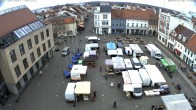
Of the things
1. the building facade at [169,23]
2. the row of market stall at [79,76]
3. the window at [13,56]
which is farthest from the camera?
the building facade at [169,23]

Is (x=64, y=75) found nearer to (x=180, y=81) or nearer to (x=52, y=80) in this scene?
(x=52, y=80)

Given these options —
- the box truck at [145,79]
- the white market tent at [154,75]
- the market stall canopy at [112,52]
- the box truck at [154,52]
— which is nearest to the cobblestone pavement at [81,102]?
the box truck at [145,79]

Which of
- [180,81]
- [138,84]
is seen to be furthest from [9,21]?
[180,81]

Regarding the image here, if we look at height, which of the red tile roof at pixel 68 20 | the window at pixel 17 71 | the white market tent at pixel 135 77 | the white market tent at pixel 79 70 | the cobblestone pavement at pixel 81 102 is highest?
the red tile roof at pixel 68 20

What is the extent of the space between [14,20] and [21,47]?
8337mm

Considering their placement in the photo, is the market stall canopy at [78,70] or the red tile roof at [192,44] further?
the red tile roof at [192,44]

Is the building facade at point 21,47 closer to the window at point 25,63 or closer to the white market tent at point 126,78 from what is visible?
the window at point 25,63

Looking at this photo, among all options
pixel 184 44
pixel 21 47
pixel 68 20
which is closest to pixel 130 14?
pixel 68 20

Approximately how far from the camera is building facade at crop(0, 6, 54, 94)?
37156 millimetres

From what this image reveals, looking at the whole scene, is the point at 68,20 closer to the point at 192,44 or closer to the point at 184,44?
the point at 184,44

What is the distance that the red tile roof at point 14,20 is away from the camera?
133 ft

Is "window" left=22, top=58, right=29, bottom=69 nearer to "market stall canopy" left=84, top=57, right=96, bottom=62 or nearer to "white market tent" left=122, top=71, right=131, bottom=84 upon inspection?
"market stall canopy" left=84, top=57, right=96, bottom=62

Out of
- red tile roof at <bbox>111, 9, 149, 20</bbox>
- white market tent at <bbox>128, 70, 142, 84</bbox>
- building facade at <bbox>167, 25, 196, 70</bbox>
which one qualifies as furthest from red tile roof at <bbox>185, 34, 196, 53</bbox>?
red tile roof at <bbox>111, 9, 149, 20</bbox>

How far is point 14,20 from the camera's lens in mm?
44438
